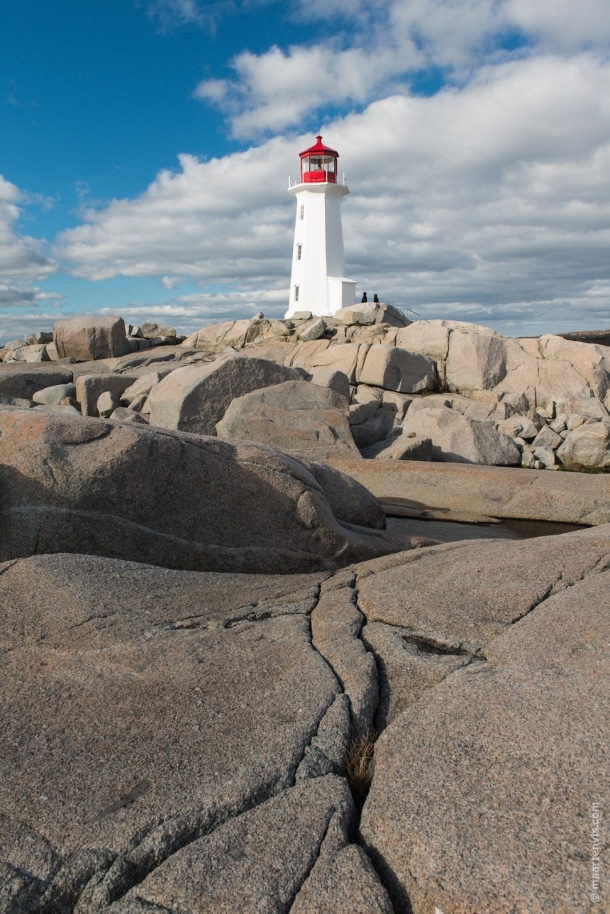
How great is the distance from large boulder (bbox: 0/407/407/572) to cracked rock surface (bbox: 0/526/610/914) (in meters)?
1.08

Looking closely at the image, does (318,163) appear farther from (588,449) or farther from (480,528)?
(480,528)

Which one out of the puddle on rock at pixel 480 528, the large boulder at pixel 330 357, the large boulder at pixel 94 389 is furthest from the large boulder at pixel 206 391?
the large boulder at pixel 330 357

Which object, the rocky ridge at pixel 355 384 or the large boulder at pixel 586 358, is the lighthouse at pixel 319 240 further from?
the large boulder at pixel 586 358

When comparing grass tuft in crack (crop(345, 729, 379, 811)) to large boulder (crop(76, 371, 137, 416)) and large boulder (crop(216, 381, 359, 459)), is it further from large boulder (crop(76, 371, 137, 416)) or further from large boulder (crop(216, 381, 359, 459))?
large boulder (crop(76, 371, 137, 416))

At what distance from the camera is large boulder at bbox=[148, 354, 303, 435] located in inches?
603

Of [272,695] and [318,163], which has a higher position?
[318,163]

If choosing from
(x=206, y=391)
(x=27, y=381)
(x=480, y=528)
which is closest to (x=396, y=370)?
(x=206, y=391)

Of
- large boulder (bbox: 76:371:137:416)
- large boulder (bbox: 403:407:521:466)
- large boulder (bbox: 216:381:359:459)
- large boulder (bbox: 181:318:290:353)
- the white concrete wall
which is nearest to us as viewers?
large boulder (bbox: 216:381:359:459)

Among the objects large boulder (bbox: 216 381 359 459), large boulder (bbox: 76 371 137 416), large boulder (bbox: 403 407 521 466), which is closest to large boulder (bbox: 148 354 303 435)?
large boulder (bbox: 216 381 359 459)

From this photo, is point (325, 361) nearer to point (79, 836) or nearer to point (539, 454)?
point (539, 454)

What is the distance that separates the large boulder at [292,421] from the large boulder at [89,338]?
14.4 meters

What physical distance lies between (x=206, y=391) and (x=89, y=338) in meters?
13.9

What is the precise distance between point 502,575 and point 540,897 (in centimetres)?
300

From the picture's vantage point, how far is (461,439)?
16.3 m
